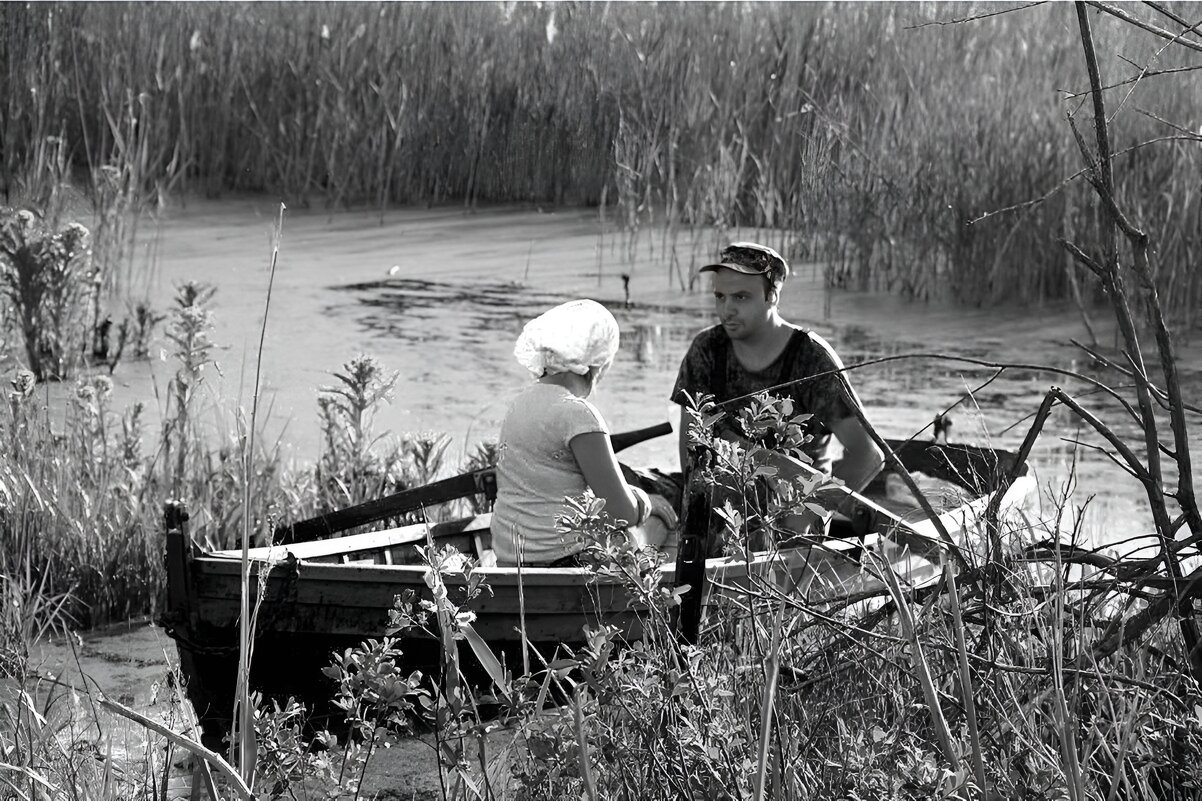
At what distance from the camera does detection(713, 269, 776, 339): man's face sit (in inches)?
162

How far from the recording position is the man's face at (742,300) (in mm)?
4125

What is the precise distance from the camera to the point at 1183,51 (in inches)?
371

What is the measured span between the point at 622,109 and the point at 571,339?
7097mm

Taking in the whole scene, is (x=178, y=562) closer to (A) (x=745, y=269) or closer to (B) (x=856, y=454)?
(A) (x=745, y=269)

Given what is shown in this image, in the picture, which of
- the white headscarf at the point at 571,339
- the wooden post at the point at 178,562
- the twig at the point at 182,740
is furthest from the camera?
the white headscarf at the point at 571,339

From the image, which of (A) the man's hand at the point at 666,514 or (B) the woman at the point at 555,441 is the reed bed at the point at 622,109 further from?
(B) the woman at the point at 555,441

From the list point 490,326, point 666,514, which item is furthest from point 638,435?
point 490,326

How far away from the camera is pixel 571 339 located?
11.7 feet

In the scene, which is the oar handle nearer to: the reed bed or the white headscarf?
the white headscarf

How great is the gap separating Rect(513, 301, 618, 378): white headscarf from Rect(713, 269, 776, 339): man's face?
585mm

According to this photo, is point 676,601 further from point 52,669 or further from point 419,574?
point 52,669

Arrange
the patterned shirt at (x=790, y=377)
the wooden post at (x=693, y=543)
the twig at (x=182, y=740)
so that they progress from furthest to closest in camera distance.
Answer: the patterned shirt at (x=790, y=377) < the wooden post at (x=693, y=543) < the twig at (x=182, y=740)

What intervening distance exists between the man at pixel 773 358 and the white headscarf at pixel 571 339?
52 centimetres

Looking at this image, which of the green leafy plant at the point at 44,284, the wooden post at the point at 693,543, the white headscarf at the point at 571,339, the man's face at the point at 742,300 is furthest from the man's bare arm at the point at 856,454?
the green leafy plant at the point at 44,284
